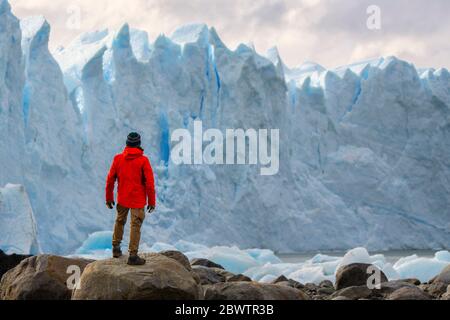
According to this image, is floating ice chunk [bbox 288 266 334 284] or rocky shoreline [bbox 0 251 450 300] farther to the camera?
floating ice chunk [bbox 288 266 334 284]

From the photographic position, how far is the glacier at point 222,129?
20172mm

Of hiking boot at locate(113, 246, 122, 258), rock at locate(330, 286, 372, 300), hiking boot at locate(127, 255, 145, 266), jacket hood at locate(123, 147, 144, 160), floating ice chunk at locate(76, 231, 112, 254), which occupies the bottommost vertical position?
rock at locate(330, 286, 372, 300)

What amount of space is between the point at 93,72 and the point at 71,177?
3.11 meters

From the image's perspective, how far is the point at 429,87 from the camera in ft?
93.8

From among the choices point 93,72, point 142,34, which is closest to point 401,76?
point 142,34

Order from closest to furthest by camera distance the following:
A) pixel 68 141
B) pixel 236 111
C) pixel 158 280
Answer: pixel 158 280
pixel 68 141
pixel 236 111

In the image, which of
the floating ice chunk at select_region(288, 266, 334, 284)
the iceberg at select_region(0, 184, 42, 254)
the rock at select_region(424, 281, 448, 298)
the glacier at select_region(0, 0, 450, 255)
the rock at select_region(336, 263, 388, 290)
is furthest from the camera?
the glacier at select_region(0, 0, 450, 255)

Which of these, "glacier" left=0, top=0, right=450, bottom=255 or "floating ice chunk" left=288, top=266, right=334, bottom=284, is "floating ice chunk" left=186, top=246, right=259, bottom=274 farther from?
"glacier" left=0, top=0, right=450, bottom=255

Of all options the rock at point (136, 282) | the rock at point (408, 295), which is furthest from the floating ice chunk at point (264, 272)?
the rock at point (136, 282)

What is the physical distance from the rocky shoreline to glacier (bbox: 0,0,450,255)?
8.05 metres

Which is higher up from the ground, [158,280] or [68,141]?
[68,141]

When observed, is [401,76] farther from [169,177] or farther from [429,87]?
[169,177]

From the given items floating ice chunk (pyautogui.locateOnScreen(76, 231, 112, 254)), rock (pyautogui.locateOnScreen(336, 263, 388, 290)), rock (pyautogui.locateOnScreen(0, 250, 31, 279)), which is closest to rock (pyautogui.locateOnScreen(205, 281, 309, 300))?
rock (pyautogui.locateOnScreen(336, 263, 388, 290))

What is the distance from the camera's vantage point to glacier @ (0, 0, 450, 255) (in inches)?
794
